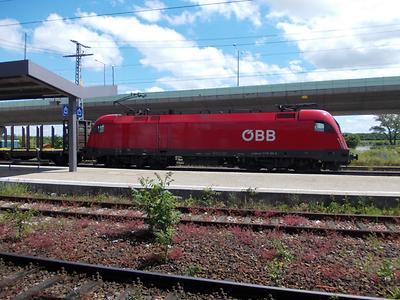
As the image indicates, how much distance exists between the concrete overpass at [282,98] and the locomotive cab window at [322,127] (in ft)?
70.8

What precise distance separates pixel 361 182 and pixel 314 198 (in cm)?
445

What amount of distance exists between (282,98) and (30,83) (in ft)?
116

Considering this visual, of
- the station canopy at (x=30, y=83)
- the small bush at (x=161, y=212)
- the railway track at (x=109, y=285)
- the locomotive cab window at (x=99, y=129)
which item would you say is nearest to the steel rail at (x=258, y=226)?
the small bush at (x=161, y=212)

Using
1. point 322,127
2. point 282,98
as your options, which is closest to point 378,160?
point 322,127

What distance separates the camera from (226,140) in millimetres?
22047

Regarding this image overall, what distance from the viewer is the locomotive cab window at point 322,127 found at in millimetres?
20188

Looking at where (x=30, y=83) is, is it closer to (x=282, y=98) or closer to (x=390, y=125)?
(x=282, y=98)

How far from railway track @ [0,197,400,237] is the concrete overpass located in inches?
1268

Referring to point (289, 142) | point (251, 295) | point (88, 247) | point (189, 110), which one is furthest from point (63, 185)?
point (189, 110)

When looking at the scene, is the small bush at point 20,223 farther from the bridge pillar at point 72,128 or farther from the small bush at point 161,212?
the bridge pillar at point 72,128

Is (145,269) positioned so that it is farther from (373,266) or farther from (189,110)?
(189,110)

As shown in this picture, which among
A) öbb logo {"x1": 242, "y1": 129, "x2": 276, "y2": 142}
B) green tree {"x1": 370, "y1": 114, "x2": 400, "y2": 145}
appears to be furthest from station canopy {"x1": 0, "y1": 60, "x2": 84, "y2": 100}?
green tree {"x1": 370, "y1": 114, "x2": 400, "y2": 145}

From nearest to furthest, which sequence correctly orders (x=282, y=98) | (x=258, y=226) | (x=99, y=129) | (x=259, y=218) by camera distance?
(x=258, y=226), (x=259, y=218), (x=99, y=129), (x=282, y=98)

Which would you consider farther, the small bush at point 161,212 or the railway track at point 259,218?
the railway track at point 259,218
